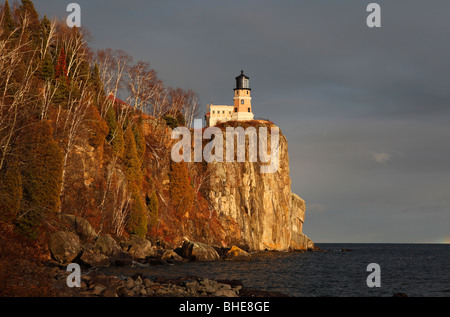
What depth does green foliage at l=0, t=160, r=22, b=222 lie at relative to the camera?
30062 mm

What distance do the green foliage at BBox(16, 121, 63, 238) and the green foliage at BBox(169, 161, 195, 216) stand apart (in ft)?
93.1

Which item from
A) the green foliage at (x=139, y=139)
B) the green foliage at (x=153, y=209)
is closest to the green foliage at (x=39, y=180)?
the green foliage at (x=153, y=209)

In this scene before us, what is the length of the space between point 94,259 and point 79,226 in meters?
4.52

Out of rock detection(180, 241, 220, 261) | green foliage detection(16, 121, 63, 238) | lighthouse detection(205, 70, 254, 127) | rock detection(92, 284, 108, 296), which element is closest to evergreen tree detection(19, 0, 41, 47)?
green foliage detection(16, 121, 63, 238)

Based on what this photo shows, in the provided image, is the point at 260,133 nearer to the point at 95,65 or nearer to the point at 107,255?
the point at 95,65

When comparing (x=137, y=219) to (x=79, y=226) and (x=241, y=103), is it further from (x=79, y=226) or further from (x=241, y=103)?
(x=241, y=103)

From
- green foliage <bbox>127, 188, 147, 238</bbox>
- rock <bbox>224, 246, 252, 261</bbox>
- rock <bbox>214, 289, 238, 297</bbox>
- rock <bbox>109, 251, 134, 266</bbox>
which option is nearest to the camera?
rock <bbox>214, 289, 238, 297</bbox>

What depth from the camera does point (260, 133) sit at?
91688mm

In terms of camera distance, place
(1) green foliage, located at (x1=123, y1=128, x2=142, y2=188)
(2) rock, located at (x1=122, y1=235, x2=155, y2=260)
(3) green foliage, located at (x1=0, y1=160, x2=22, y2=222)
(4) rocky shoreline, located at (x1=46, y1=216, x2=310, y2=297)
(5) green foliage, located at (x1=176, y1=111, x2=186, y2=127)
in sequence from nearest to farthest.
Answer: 1. (4) rocky shoreline, located at (x1=46, y1=216, x2=310, y2=297)
2. (3) green foliage, located at (x1=0, y1=160, x2=22, y2=222)
3. (2) rock, located at (x1=122, y1=235, x2=155, y2=260)
4. (1) green foliage, located at (x1=123, y1=128, x2=142, y2=188)
5. (5) green foliage, located at (x1=176, y1=111, x2=186, y2=127)

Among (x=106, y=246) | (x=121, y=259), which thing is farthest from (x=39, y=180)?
(x=121, y=259)

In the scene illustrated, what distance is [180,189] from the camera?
6575 cm

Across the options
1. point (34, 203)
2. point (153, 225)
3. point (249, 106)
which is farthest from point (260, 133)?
point (34, 203)

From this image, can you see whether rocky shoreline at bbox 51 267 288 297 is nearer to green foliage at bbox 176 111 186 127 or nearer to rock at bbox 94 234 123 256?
rock at bbox 94 234 123 256
